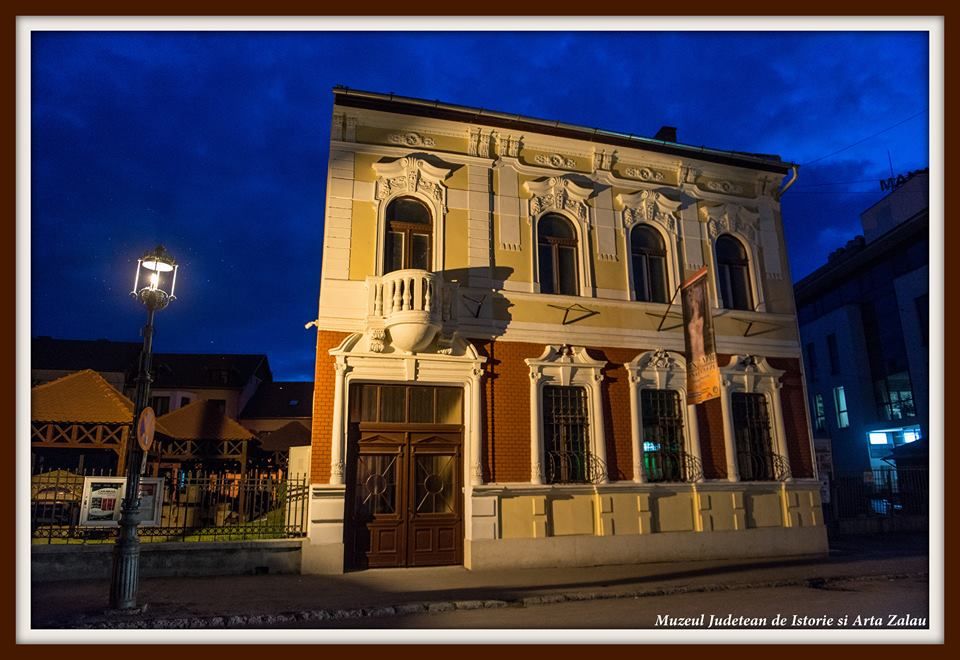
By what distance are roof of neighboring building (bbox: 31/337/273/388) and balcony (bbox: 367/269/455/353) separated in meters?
34.5

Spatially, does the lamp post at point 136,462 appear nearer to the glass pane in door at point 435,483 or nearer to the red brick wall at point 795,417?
the glass pane in door at point 435,483

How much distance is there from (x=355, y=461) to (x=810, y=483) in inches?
389

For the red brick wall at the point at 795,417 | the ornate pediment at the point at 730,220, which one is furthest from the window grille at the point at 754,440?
the ornate pediment at the point at 730,220

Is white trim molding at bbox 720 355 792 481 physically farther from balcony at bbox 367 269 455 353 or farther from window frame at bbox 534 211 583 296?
balcony at bbox 367 269 455 353

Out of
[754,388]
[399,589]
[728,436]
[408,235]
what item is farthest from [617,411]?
[399,589]

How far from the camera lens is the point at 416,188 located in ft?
41.4

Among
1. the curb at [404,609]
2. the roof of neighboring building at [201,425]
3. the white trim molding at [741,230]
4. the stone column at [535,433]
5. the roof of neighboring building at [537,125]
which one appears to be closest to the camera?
the curb at [404,609]

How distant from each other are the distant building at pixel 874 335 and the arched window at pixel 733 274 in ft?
41.9

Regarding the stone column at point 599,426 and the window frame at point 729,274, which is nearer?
the stone column at point 599,426

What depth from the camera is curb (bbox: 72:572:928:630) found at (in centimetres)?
700

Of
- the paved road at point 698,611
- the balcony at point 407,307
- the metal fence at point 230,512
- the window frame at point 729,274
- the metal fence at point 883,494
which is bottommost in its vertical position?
the paved road at point 698,611

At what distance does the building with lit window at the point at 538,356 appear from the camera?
11266mm

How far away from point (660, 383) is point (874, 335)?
65.2ft

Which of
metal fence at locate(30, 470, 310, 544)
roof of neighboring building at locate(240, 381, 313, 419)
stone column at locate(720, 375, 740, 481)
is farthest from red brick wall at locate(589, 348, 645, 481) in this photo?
roof of neighboring building at locate(240, 381, 313, 419)
